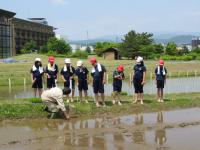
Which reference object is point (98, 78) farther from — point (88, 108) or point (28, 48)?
point (28, 48)

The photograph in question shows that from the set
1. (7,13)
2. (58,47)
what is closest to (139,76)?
(58,47)

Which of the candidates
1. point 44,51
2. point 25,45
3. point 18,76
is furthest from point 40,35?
point 18,76

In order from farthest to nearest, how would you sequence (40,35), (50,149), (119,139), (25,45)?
(40,35) < (25,45) < (119,139) < (50,149)

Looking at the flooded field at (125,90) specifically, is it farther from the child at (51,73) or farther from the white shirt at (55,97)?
the white shirt at (55,97)

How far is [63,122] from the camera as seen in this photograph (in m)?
13.1

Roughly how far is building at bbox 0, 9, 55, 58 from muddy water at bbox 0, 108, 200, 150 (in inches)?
3567

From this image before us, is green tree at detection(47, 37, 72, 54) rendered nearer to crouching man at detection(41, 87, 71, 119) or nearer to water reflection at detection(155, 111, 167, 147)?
crouching man at detection(41, 87, 71, 119)

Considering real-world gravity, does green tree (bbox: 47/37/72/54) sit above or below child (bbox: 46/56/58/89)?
above

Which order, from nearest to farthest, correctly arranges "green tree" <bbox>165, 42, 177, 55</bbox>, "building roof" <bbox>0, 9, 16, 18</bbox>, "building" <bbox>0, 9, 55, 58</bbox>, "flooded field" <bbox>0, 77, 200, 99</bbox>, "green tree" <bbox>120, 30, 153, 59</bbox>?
"flooded field" <bbox>0, 77, 200, 99</bbox>, "building" <bbox>0, 9, 55, 58</bbox>, "green tree" <bbox>120, 30, 153, 59</bbox>, "building roof" <bbox>0, 9, 16, 18</bbox>, "green tree" <bbox>165, 42, 177, 55</bbox>

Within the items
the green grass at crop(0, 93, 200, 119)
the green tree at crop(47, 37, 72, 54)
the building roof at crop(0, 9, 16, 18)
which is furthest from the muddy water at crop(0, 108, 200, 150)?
the building roof at crop(0, 9, 16, 18)

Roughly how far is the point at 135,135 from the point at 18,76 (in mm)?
35847

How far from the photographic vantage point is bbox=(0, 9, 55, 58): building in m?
104

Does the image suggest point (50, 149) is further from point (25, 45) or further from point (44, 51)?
point (25, 45)

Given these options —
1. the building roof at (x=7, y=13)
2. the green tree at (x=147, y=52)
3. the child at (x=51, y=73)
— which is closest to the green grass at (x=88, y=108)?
the child at (x=51, y=73)
